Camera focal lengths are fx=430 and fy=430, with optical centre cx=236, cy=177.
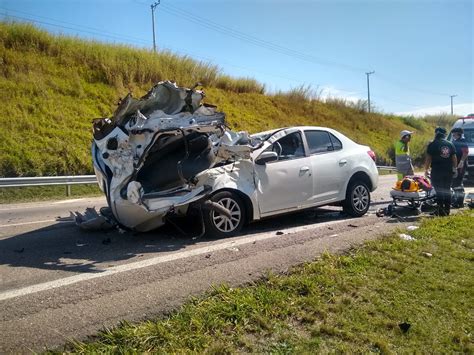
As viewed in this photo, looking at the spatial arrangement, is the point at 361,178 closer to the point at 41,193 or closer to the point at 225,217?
the point at 225,217

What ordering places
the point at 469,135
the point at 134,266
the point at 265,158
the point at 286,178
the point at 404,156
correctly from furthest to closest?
the point at 469,135 < the point at 404,156 < the point at 286,178 < the point at 265,158 < the point at 134,266

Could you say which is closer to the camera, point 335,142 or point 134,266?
point 134,266

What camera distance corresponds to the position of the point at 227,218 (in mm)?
6223

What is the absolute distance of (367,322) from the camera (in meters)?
3.51

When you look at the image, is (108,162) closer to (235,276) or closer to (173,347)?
(235,276)

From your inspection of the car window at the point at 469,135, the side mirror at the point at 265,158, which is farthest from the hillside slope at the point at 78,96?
the car window at the point at 469,135

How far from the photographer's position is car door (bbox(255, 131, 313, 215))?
21.7 feet

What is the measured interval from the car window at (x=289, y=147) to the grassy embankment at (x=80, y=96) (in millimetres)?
10719

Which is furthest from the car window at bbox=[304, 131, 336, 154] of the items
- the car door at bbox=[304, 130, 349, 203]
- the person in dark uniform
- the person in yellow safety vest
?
the person in yellow safety vest

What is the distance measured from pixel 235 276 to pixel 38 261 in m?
2.59

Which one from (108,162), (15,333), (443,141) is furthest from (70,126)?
(15,333)

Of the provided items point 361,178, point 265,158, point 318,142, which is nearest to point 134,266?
point 265,158

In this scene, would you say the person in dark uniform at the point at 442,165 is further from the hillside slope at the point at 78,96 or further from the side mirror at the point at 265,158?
the hillside slope at the point at 78,96

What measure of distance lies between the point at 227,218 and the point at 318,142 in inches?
94.3
